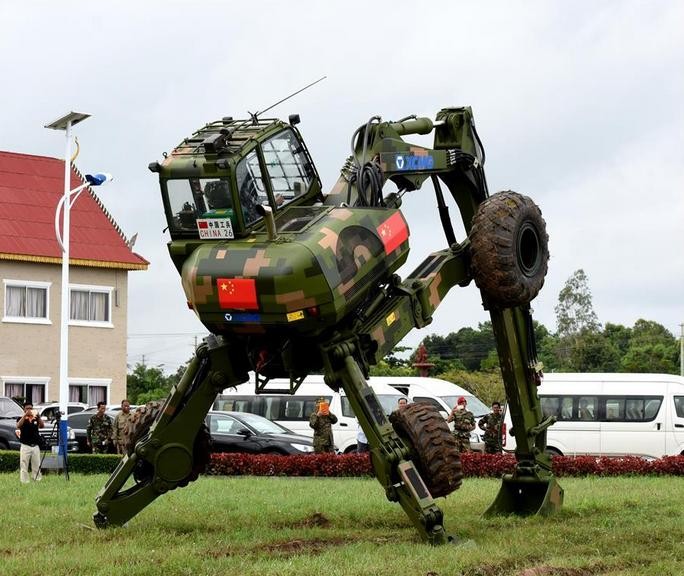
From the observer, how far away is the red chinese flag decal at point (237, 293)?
1341 centimetres

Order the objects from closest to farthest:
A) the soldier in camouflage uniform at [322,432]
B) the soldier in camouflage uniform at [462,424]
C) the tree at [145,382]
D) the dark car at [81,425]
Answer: the soldier in camouflage uniform at [462,424], the soldier in camouflage uniform at [322,432], the dark car at [81,425], the tree at [145,382]

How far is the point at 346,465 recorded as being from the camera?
27.8 m

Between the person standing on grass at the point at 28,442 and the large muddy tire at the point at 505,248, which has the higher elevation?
the large muddy tire at the point at 505,248

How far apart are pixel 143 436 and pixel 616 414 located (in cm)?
1865

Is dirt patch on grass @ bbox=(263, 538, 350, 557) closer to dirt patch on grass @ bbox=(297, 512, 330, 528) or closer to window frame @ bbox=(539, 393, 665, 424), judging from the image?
dirt patch on grass @ bbox=(297, 512, 330, 528)

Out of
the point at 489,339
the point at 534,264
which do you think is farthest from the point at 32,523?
the point at 489,339

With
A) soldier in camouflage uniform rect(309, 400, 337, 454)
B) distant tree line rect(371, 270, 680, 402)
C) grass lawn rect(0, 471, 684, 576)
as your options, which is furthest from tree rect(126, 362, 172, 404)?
grass lawn rect(0, 471, 684, 576)

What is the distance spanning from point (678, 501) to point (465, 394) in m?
19.7

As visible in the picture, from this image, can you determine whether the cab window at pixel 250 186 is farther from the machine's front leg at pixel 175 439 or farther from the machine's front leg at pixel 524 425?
the machine's front leg at pixel 524 425

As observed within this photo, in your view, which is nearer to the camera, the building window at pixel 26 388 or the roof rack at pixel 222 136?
the roof rack at pixel 222 136

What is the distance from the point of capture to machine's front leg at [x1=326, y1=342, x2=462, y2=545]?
13430mm

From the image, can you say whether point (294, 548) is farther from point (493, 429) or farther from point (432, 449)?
point (493, 429)

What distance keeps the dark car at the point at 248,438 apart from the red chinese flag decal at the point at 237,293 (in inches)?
717

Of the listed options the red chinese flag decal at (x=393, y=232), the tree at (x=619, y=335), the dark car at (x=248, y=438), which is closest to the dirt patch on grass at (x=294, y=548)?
the red chinese flag decal at (x=393, y=232)
